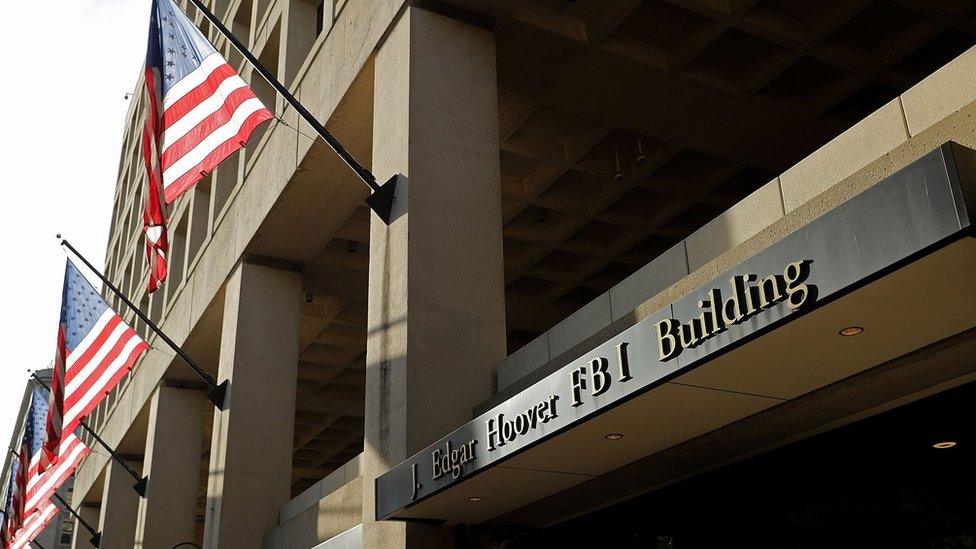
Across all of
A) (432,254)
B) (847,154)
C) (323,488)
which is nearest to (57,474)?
(323,488)

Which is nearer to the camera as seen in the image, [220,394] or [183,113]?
[183,113]

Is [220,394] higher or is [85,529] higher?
[85,529]

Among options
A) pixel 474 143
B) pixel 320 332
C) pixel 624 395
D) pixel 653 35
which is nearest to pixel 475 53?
pixel 474 143

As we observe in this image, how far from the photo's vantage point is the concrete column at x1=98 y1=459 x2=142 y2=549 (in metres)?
30.6

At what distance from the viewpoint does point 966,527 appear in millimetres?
6680

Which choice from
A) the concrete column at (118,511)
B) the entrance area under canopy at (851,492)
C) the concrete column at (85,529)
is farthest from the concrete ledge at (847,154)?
the concrete column at (85,529)

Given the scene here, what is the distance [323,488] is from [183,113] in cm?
612

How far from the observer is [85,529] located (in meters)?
37.2

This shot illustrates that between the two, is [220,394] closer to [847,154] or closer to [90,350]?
[90,350]

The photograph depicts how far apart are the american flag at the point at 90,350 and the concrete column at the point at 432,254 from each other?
766 cm

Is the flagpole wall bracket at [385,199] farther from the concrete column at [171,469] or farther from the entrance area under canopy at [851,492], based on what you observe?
the concrete column at [171,469]

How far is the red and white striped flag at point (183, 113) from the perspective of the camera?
12.4 meters

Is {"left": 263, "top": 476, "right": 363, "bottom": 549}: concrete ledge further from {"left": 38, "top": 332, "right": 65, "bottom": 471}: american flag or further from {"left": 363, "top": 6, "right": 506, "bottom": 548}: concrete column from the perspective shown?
{"left": 38, "top": 332, "right": 65, "bottom": 471}: american flag

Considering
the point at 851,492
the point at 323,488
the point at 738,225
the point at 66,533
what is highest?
the point at 66,533
